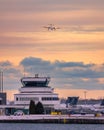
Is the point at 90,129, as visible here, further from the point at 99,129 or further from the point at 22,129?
the point at 22,129

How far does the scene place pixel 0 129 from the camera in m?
175

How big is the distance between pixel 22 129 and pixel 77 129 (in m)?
10.8

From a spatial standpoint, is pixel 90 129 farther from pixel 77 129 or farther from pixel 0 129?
pixel 0 129

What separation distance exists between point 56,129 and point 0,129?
10918 mm

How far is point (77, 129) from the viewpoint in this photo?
180375 millimetres

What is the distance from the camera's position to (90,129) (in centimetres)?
17900

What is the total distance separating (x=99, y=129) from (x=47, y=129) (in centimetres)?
958

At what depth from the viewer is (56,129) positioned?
587 feet

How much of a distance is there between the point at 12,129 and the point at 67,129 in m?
10.2

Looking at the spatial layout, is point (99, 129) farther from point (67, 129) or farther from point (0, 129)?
point (0, 129)

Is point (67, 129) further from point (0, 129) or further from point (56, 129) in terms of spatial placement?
point (0, 129)

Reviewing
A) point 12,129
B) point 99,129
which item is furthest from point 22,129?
point 99,129

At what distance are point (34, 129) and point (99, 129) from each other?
11.8 metres

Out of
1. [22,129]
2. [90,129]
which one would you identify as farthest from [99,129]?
[22,129]
